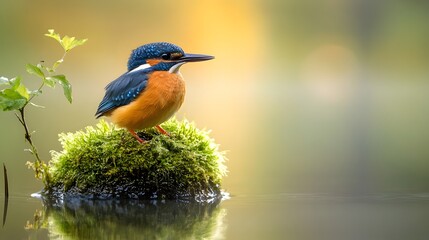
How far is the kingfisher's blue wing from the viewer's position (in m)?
5.80

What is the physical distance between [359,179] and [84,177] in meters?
2.96

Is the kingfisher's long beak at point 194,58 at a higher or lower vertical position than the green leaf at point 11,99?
higher

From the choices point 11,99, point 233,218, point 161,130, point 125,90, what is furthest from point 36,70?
point 233,218

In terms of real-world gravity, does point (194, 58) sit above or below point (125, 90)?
above

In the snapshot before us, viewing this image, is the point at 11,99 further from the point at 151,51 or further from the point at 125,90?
the point at 151,51

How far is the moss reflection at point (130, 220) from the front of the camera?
4266mm

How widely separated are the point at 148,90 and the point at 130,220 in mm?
1338

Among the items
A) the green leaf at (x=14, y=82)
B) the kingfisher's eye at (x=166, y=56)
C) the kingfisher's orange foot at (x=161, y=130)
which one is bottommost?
the kingfisher's orange foot at (x=161, y=130)

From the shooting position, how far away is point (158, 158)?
5.81 m

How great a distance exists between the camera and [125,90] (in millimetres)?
5840

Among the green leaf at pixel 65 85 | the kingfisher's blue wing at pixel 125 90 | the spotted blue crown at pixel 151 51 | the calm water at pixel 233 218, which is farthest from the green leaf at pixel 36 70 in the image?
the calm water at pixel 233 218

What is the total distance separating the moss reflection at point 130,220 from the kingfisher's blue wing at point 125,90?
2.57ft

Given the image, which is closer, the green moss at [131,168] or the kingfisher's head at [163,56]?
the green moss at [131,168]

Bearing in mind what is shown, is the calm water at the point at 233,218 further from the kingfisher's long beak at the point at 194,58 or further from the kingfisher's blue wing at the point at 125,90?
the kingfisher's long beak at the point at 194,58
